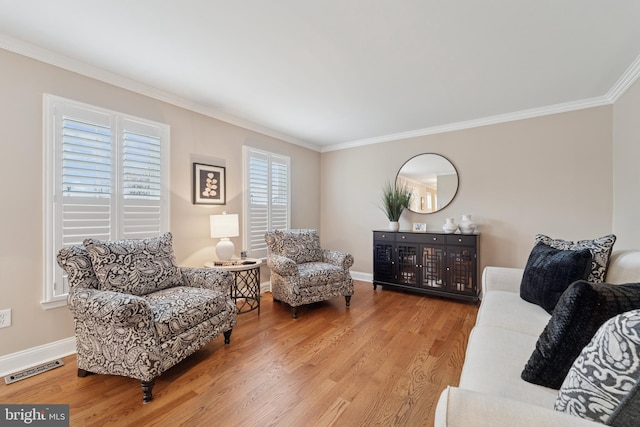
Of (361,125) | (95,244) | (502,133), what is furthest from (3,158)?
(502,133)

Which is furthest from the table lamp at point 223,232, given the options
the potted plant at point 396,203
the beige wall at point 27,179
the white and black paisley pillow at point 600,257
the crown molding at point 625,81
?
the crown molding at point 625,81

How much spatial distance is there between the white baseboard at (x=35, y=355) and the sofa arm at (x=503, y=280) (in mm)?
3459

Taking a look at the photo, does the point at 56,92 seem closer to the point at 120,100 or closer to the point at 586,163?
the point at 120,100

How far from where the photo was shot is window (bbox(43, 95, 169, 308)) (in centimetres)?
210

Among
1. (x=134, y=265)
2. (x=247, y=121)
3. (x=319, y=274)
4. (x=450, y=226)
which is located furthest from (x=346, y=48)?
(x=450, y=226)

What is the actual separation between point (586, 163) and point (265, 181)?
378 cm

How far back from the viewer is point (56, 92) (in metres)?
2.13

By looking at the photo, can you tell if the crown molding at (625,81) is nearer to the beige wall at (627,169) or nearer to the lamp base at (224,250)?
the beige wall at (627,169)

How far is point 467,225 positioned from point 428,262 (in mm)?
665

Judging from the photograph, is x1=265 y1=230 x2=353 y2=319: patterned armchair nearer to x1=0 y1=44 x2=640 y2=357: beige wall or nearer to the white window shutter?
x1=0 y1=44 x2=640 y2=357: beige wall

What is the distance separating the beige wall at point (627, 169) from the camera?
7.65 ft

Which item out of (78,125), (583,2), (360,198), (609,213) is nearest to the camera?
(583,2)

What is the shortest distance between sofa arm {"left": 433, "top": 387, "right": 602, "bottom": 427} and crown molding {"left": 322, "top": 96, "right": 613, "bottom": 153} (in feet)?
11.7

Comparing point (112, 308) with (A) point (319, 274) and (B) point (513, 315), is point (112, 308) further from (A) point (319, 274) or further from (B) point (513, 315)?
(B) point (513, 315)
